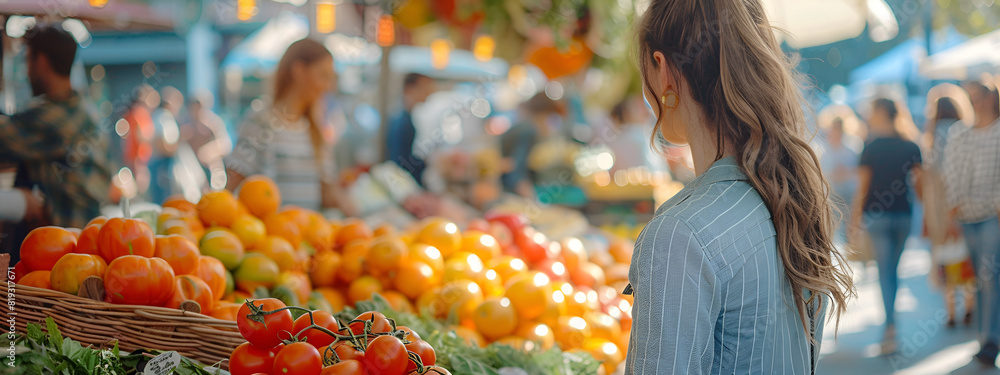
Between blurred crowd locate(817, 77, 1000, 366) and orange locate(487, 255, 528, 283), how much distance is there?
8.60 feet

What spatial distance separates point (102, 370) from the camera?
4.01ft

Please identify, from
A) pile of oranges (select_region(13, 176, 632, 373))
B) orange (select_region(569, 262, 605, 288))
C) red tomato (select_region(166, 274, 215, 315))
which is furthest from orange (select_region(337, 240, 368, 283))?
orange (select_region(569, 262, 605, 288))

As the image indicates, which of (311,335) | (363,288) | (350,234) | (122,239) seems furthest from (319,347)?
(350,234)

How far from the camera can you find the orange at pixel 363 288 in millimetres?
2117

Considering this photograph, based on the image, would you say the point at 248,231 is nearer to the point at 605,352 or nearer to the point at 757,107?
the point at 605,352

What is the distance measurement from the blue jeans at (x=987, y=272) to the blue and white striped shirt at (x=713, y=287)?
13.8 ft

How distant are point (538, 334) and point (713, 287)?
1.13m

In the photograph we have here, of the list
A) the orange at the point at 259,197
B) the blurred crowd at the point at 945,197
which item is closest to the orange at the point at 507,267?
the orange at the point at 259,197

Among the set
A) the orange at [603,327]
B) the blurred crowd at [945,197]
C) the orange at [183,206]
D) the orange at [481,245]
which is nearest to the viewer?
the orange at [183,206]

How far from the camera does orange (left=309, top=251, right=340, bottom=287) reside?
86.1 inches

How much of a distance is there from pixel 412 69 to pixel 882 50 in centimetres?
652

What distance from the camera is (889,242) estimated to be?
4.91 metres

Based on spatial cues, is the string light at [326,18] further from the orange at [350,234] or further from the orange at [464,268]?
the orange at [464,268]

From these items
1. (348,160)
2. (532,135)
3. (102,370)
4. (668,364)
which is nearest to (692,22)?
(668,364)
